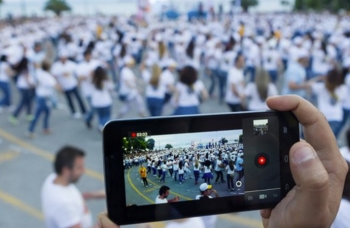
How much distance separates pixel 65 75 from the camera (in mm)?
8773

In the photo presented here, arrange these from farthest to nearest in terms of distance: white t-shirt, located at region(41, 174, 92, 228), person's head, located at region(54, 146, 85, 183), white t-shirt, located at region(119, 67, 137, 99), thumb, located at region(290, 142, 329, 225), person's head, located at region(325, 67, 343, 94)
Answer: white t-shirt, located at region(119, 67, 137, 99)
person's head, located at region(325, 67, 343, 94)
person's head, located at region(54, 146, 85, 183)
white t-shirt, located at region(41, 174, 92, 228)
thumb, located at region(290, 142, 329, 225)

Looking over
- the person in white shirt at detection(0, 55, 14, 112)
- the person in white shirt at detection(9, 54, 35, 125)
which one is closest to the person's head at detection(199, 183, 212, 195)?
the person in white shirt at detection(9, 54, 35, 125)

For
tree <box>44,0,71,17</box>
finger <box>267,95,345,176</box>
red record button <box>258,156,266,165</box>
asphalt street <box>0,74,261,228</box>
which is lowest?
tree <box>44,0,71,17</box>

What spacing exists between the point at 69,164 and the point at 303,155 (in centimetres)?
261

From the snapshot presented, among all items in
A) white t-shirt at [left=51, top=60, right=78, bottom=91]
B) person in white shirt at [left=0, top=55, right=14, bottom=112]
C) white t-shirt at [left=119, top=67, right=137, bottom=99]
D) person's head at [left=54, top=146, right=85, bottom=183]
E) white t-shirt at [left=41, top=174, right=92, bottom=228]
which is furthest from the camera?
person in white shirt at [left=0, top=55, right=14, bottom=112]

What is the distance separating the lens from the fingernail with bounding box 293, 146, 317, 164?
124 centimetres

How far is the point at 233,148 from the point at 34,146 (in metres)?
6.77

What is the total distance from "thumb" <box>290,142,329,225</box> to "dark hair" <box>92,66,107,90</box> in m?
6.16

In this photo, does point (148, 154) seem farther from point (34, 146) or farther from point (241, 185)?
point (34, 146)

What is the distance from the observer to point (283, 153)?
4.74 ft

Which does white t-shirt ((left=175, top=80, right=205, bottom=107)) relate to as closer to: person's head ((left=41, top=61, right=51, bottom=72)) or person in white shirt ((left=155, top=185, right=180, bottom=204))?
person's head ((left=41, top=61, right=51, bottom=72))

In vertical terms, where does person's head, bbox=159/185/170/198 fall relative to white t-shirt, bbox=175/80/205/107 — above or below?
above

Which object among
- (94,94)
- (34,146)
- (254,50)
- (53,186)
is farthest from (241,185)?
(254,50)

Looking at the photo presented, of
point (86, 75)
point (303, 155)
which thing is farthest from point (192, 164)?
point (86, 75)
